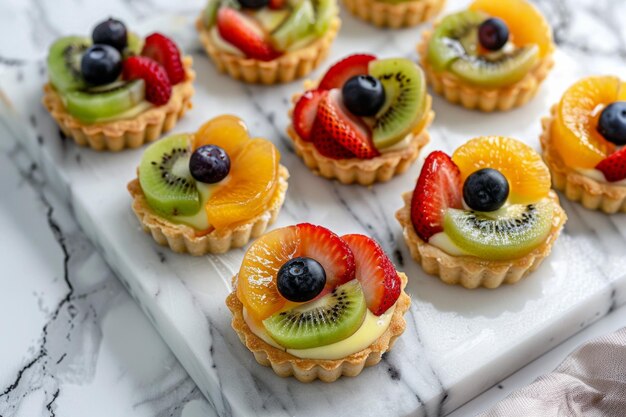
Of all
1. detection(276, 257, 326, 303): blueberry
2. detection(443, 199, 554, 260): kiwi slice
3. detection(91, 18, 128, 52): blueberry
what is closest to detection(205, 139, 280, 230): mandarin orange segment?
detection(276, 257, 326, 303): blueberry

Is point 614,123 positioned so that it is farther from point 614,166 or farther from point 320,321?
point 320,321

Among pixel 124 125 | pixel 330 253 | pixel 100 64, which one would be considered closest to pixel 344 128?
pixel 330 253

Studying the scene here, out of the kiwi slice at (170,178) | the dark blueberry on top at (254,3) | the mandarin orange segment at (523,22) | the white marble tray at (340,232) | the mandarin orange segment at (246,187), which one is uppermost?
the mandarin orange segment at (523,22)

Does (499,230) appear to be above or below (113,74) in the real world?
above

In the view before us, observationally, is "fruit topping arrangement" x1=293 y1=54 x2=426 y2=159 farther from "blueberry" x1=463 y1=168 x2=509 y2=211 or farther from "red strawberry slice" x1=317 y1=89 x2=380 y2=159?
"blueberry" x1=463 y1=168 x2=509 y2=211

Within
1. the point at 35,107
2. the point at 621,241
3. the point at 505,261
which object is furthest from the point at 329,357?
the point at 35,107

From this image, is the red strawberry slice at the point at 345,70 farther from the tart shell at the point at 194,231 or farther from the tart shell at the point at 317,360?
the tart shell at the point at 317,360

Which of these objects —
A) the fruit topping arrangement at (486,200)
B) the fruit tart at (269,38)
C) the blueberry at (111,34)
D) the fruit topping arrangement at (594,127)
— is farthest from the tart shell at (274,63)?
the fruit topping arrangement at (594,127)
